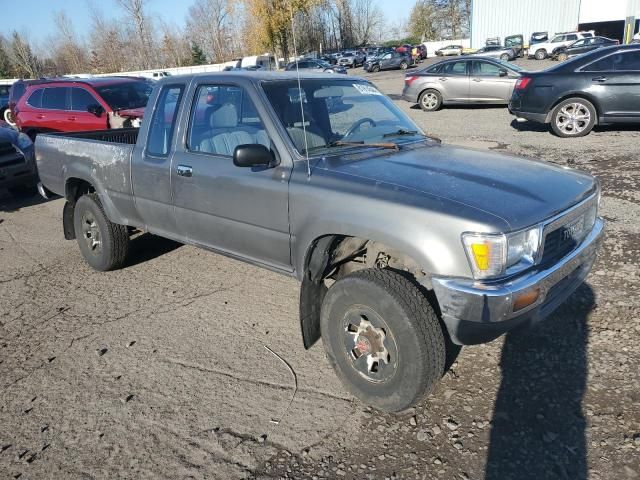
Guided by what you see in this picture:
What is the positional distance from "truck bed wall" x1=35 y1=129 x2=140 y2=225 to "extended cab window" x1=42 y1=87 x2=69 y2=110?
6112mm

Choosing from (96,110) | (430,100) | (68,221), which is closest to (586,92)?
(430,100)

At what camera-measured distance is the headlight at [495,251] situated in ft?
8.02

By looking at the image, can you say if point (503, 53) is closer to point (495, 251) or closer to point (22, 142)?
point (22, 142)

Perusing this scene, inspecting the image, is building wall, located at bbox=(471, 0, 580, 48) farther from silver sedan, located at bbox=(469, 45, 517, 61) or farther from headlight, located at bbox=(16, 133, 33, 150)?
headlight, located at bbox=(16, 133, 33, 150)

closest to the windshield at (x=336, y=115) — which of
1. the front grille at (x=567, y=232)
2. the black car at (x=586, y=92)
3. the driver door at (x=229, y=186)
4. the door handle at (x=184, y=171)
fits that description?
the driver door at (x=229, y=186)

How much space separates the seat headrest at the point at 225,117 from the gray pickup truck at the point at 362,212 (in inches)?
0.4

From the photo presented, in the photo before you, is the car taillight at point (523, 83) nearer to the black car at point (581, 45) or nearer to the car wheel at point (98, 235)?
the car wheel at point (98, 235)

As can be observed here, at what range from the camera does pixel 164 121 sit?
13.8ft

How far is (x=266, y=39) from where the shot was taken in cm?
3209

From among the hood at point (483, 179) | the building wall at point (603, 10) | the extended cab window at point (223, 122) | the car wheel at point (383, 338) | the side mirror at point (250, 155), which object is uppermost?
the building wall at point (603, 10)

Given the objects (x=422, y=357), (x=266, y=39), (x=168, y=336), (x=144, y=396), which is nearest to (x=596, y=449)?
(x=422, y=357)

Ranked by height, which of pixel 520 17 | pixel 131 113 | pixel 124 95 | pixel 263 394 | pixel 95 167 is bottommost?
pixel 263 394

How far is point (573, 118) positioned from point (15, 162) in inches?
400

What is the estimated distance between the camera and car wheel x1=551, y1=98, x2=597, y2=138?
9797mm
